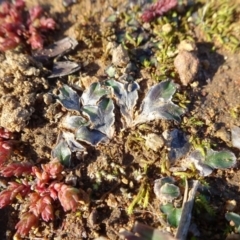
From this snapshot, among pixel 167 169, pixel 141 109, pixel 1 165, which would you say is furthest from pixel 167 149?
pixel 1 165

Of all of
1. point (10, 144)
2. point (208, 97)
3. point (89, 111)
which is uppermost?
point (208, 97)

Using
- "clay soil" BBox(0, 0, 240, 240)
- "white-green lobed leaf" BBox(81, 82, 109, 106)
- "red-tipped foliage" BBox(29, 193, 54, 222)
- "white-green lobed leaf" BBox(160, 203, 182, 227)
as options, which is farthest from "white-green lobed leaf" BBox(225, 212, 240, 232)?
"white-green lobed leaf" BBox(81, 82, 109, 106)

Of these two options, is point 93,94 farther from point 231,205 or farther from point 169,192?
point 231,205

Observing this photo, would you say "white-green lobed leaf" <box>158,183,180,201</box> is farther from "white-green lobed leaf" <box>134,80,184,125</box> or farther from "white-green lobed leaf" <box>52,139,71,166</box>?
"white-green lobed leaf" <box>52,139,71,166</box>

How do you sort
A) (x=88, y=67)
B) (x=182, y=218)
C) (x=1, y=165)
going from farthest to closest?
(x=88, y=67) < (x=1, y=165) < (x=182, y=218)

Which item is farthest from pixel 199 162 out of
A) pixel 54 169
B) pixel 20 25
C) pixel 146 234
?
pixel 20 25

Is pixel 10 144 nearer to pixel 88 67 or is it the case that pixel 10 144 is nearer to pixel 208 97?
pixel 88 67
